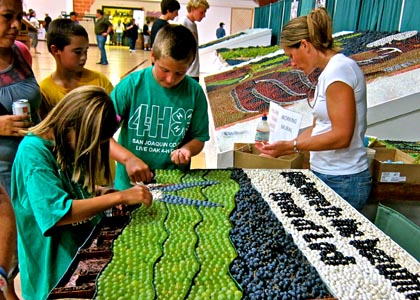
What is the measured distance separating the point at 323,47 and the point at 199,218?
1087mm

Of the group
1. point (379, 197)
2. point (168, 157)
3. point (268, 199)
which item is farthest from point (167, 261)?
point (379, 197)

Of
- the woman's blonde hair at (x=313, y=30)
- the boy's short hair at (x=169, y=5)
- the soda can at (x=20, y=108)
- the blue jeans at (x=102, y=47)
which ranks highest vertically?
the boy's short hair at (x=169, y=5)

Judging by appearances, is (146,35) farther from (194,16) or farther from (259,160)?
(259,160)

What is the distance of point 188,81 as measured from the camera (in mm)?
2143

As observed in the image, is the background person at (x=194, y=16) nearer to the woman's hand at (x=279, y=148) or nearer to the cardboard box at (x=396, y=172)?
the cardboard box at (x=396, y=172)

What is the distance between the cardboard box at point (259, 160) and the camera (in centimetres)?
255

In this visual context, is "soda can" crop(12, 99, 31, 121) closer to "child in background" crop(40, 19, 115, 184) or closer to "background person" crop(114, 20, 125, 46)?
"child in background" crop(40, 19, 115, 184)

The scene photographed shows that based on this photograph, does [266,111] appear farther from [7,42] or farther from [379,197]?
[7,42]

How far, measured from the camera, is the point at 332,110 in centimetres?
196

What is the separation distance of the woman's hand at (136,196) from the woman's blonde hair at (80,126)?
177 mm

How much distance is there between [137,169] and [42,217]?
615 mm

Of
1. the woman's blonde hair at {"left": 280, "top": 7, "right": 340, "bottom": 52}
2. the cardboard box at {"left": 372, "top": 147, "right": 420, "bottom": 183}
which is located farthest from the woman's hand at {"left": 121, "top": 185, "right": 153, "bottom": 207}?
the cardboard box at {"left": 372, "top": 147, "right": 420, "bottom": 183}

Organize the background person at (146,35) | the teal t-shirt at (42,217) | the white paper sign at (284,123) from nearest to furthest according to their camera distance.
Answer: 1. the teal t-shirt at (42,217)
2. the white paper sign at (284,123)
3. the background person at (146,35)

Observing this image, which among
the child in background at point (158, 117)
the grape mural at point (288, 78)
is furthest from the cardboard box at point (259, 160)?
the grape mural at point (288, 78)
